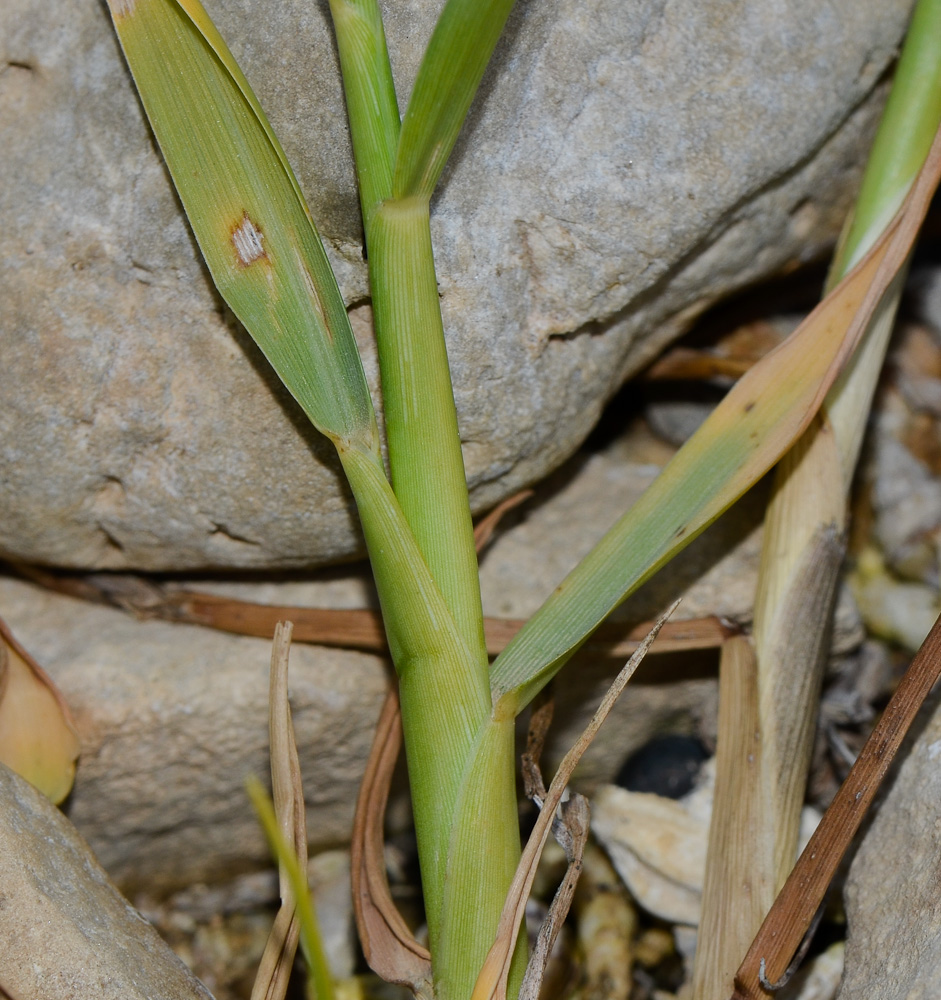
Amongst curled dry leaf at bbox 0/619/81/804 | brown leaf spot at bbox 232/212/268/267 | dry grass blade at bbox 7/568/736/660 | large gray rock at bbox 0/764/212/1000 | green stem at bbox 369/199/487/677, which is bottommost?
large gray rock at bbox 0/764/212/1000

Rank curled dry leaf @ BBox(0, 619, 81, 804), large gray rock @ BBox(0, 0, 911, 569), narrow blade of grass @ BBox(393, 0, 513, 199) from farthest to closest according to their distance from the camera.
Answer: curled dry leaf @ BBox(0, 619, 81, 804)
large gray rock @ BBox(0, 0, 911, 569)
narrow blade of grass @ BBox(393, 0, 513, 199)

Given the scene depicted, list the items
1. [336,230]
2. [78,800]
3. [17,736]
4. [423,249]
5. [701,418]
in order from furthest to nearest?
[701,418] < [78,800] < [17,736] < [336,230] < [423,249]

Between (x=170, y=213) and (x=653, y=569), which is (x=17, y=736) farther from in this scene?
(x=653, y=569)

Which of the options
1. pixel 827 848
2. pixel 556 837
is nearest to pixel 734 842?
pixel 827 848

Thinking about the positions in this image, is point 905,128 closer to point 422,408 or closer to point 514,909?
→ point 422,408

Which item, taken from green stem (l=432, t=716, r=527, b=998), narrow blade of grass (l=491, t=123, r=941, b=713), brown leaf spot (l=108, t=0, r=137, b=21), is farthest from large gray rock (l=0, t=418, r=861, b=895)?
brown leaf spot (l=108, t=0, r=137, b=21)

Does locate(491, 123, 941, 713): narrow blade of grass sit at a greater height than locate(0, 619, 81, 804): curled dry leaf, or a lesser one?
greater

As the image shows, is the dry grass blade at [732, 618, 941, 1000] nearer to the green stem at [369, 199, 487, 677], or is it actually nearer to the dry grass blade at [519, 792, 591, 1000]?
the dry grass blade at [519, 792, 591, 1000]

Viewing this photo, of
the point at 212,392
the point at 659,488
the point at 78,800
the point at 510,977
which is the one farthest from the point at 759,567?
the point at 78,800
